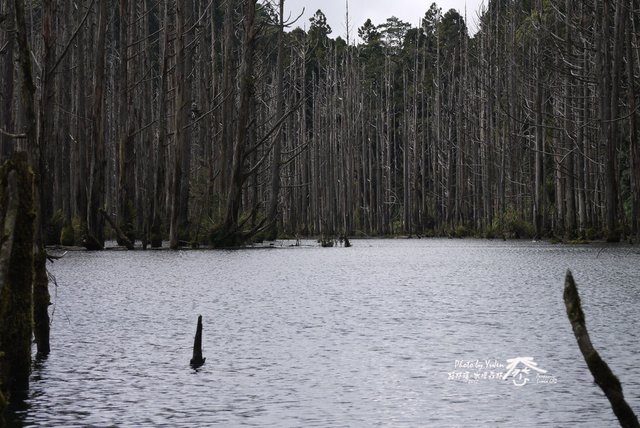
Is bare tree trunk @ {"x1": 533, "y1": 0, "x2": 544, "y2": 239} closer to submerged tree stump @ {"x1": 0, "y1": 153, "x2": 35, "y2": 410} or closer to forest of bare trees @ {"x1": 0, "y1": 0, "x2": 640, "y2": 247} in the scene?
forest of bare trees @ {"x1": 0, "y1": 0, "x2": 640, "y2": 247}

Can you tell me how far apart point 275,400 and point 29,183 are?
2.43 meters

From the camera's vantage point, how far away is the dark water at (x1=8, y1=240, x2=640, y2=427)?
24.2ft

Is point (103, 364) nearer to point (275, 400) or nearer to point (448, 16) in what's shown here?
point (275, 400)

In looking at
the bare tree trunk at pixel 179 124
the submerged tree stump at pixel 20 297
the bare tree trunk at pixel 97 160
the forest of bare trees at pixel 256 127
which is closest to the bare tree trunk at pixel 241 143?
the forest of bare trees at pixel 256 127

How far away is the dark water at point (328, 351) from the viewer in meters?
7.37

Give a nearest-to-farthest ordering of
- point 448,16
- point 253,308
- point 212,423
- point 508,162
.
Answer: point 212,423 < point 253,308 < point 508,162 < point 448,16

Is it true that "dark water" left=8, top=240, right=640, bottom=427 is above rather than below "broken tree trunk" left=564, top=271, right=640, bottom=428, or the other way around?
below

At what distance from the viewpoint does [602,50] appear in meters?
36.2

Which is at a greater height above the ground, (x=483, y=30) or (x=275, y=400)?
(x=483, y=30)

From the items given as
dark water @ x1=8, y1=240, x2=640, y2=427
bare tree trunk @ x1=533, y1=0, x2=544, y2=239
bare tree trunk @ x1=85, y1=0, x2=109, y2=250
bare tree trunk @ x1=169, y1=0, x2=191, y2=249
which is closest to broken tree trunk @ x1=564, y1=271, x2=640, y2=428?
dark water @ x1=8, y1=240, x2=640, y2=427

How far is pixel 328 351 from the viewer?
10148 millimetres

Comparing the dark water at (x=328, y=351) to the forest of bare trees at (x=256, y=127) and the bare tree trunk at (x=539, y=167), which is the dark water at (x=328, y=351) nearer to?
the forest of bare trees at (x=256, y=127)

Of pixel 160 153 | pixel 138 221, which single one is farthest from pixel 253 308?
pixel 138 221

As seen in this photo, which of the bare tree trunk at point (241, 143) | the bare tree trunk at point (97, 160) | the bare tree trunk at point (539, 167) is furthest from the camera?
the bare tree trunk at point (539, 167)
